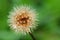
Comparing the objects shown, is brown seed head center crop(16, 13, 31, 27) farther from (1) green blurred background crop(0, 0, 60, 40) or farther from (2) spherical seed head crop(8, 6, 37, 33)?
(1) green blurred background crop(0, 0, 60, 40)

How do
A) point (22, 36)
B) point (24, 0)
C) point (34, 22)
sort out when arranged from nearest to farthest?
point (34, 22), point (22, 36), point (24, 0)

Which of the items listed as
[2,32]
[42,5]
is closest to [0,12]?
[2,32]

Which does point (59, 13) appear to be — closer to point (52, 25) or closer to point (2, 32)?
point (52, 25)

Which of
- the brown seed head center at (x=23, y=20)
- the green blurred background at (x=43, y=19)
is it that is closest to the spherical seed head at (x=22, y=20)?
the brown seed head center at (x=23, y=20)

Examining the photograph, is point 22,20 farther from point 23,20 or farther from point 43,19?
point 43,19

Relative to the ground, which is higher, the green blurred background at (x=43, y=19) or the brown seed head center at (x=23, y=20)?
the green blurred background at (x=43, y=19)

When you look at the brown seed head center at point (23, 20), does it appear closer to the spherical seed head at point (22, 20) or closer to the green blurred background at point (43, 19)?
the spherical seed head at point (22, 20)

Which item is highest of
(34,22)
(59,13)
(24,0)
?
(24,0)
